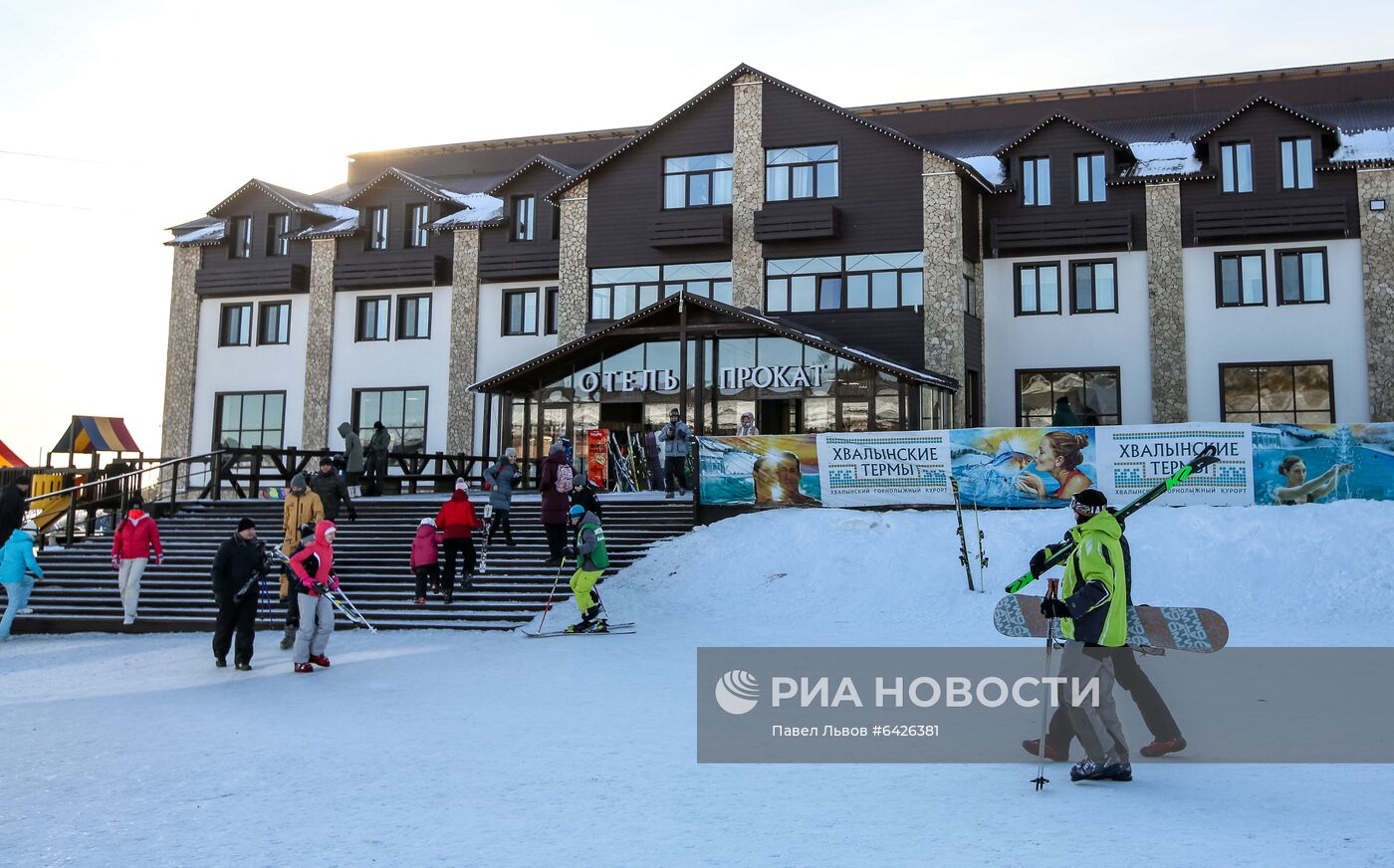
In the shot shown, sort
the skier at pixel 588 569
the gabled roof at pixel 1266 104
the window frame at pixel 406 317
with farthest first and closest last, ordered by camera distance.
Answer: the window frame at pixel 406 317 → the gabled roof at pixel 1266 104 → the skier at pixel 588 569

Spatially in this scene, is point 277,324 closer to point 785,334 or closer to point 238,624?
point 785,334

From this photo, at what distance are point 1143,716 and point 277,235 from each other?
107 feet

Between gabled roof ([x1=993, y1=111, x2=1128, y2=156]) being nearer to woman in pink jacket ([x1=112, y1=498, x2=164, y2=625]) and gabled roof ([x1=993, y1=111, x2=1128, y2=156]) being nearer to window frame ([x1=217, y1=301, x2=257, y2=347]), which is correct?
woman in pink jacket ([x1=112, y1=498, x2=164, y2=625])

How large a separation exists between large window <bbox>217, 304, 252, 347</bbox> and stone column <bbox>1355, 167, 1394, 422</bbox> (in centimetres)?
2999

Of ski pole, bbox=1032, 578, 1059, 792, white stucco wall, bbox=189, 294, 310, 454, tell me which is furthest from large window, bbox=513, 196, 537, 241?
ski pole, bbox=1032, 578, 1059, 792

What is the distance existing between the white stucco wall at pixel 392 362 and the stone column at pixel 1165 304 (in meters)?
18.6

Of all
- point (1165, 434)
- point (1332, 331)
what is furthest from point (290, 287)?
point (1332, 331)

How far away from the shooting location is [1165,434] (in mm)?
18234

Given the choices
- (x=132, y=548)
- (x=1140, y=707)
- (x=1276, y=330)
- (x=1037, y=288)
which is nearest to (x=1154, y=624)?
(x=1140, y=707)

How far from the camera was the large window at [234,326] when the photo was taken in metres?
A: 34.8

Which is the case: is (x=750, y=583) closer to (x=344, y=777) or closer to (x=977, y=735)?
(x=977, y=735)

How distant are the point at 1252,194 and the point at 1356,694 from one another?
20408 mm

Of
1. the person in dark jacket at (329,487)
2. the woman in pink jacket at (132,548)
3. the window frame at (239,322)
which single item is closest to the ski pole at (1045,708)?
the woman in pink jacket at (132,548)

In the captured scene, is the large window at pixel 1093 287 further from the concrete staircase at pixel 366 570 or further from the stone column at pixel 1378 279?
the concrete staircase at pixel 366 570
